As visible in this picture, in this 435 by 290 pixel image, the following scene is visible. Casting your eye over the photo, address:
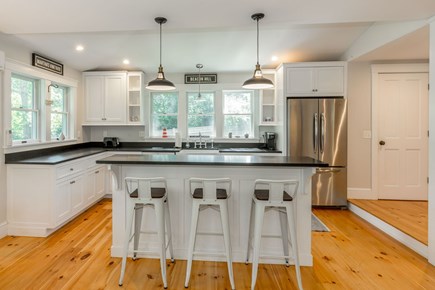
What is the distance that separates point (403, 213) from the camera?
3504 millimetres

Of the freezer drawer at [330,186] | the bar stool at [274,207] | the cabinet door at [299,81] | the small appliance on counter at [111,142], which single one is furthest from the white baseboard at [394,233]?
the small appliance on counter at [111,142]

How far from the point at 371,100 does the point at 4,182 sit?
5.29 meters

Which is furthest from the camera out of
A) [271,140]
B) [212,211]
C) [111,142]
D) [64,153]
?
[111,142]

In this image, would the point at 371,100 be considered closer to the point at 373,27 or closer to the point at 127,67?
the point at 373,27

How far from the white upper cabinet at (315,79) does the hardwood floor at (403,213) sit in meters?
1.80

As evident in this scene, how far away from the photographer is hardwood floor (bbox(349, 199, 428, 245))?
2916mm

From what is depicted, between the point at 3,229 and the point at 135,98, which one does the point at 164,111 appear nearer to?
the point at 135,98

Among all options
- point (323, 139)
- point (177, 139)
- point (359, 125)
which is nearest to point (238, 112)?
point (177, 139)

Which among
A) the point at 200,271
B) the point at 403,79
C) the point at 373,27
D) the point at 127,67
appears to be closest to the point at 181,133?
the point at 127,67

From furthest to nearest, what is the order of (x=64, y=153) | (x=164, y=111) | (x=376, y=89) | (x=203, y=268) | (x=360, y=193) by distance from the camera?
(x=164, y=111), (x=360, y=193), (x=376, y=89), (x=64, y=153), (x=203, y=268)

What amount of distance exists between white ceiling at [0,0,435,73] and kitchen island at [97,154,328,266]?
4.53ft

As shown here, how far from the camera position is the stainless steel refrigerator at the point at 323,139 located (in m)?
4.04

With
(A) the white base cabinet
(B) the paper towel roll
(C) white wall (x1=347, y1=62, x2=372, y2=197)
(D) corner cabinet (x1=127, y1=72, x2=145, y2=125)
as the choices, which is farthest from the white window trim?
(C) white wall (x1=347, y1=62, x2=372, y2=197)

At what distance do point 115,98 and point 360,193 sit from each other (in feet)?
15.1
